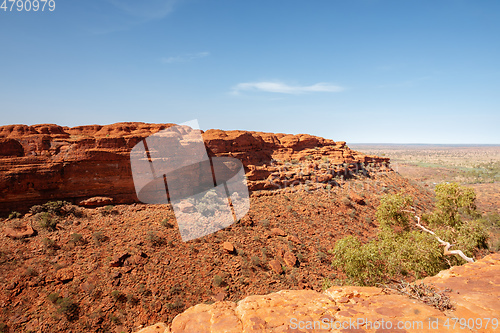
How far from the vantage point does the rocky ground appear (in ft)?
38.1

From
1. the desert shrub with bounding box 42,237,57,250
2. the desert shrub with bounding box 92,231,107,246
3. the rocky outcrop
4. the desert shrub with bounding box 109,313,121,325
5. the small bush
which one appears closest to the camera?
the rocky outcrop

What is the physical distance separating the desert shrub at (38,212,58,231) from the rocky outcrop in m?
15.8

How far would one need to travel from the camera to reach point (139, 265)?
Answer: 46.4 feet

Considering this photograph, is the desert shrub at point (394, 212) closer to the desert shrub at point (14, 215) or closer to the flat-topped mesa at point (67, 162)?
the flat-topped mesa at point (67, 162)

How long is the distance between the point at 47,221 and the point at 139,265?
7.45 m

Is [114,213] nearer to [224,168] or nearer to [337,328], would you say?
[224,168]

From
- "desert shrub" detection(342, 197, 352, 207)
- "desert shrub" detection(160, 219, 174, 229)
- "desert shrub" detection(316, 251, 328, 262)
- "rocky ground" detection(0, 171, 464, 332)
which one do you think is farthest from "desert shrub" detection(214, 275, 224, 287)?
"desert shrub" detection(342, 197, 352, 207)

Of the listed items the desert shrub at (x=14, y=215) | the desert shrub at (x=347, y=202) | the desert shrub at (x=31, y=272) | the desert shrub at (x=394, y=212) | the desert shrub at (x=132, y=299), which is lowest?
the desert shrub at (x=132, y=299)

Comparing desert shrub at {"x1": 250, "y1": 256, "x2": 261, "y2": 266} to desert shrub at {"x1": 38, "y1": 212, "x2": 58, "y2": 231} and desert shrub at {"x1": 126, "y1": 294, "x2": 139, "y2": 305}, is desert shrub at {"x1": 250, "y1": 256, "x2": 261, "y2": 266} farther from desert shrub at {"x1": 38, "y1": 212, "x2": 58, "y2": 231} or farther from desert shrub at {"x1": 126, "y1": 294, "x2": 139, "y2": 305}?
desert shrub at {"x1": 38, "y1": 212, "x2": 58, "y2": 231}

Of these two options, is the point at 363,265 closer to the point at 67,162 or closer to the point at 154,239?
the point at 154,239

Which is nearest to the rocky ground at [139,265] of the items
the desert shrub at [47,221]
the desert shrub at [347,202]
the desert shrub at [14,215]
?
the desert shrub at [47,221]

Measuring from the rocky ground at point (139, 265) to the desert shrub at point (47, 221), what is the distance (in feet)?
0.33

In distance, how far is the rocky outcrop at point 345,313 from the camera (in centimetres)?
366

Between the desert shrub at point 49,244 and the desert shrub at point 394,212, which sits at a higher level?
the desert shrub at point 394,212
